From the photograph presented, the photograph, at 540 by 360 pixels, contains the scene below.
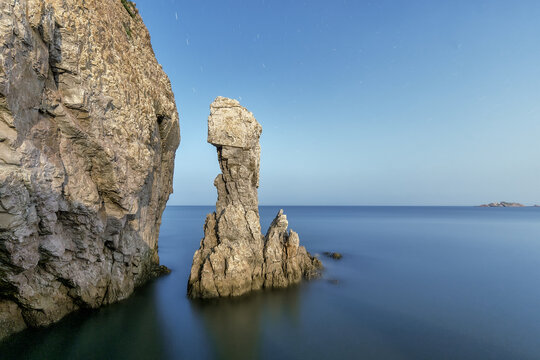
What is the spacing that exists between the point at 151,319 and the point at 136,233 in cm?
621

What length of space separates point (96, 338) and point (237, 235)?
10.7 metres

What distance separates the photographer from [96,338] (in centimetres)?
1375

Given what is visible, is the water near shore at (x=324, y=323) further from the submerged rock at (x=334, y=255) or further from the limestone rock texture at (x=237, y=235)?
the submerged rock at (x=334, y=255)

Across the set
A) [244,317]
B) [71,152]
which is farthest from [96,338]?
[71,152]

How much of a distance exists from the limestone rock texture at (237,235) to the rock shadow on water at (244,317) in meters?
0.90

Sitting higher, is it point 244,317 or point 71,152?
point 71,152

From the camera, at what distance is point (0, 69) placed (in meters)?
8.73

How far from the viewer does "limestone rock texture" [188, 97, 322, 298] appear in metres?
19.5

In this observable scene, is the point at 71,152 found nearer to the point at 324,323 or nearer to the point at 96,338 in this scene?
the point at 96,338

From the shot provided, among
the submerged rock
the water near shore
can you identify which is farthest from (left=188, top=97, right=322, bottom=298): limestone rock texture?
the submerged rock

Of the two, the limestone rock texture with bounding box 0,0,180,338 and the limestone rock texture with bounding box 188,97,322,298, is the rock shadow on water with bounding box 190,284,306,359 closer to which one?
the limestone rock texture with bounding box 188,97,322,298

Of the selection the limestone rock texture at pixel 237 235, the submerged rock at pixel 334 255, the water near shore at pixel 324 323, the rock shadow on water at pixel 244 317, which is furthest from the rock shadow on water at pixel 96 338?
the submerged rock at pixel 334 255

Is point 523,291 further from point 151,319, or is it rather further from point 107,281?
point 107,281

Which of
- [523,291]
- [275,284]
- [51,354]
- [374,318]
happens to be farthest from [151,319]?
[523,291]
